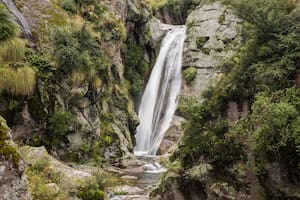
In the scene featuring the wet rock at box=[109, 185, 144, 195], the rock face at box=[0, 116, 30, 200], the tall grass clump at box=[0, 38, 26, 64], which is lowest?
the wet rock at box=[109, 185, 144, 195]

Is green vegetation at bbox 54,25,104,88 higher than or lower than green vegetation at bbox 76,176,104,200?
higher

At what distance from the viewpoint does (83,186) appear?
888 centimetres

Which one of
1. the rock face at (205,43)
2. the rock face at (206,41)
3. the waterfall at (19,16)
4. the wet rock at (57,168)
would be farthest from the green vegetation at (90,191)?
the rock face at (206,41)

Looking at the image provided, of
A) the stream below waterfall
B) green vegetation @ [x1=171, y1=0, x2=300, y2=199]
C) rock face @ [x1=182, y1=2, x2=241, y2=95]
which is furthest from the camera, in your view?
rock face @ [x1=182, y1=2, x2=241, y2=95]

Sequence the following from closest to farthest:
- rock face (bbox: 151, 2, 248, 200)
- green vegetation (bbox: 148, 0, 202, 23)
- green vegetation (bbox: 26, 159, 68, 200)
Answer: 1. green vegetation (bbox: 26, 159, 68, 200)
2. rock face (bbox: 151, 2, 248, 200)
3. green vegetation (bbox: 148, 0, 202, 23)

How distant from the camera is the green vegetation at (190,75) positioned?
24.5 meters

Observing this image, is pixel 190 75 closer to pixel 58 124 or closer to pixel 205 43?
pixel 205 43

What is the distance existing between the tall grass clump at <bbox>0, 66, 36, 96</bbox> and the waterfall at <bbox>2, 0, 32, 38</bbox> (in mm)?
3000

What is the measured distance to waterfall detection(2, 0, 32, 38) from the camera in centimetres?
1434

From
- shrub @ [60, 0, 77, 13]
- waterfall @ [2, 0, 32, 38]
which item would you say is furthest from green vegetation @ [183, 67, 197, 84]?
waterfall @ [2, 0, 32, 38]

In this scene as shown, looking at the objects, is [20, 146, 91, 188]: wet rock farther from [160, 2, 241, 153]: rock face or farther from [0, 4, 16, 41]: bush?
[160, 2, 241, 153]: rock face

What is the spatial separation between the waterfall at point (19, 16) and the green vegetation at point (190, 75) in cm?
1258

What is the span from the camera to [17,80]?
12.0 meters

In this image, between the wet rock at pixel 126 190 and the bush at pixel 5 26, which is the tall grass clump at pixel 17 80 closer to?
the bush at pixel 5 26
